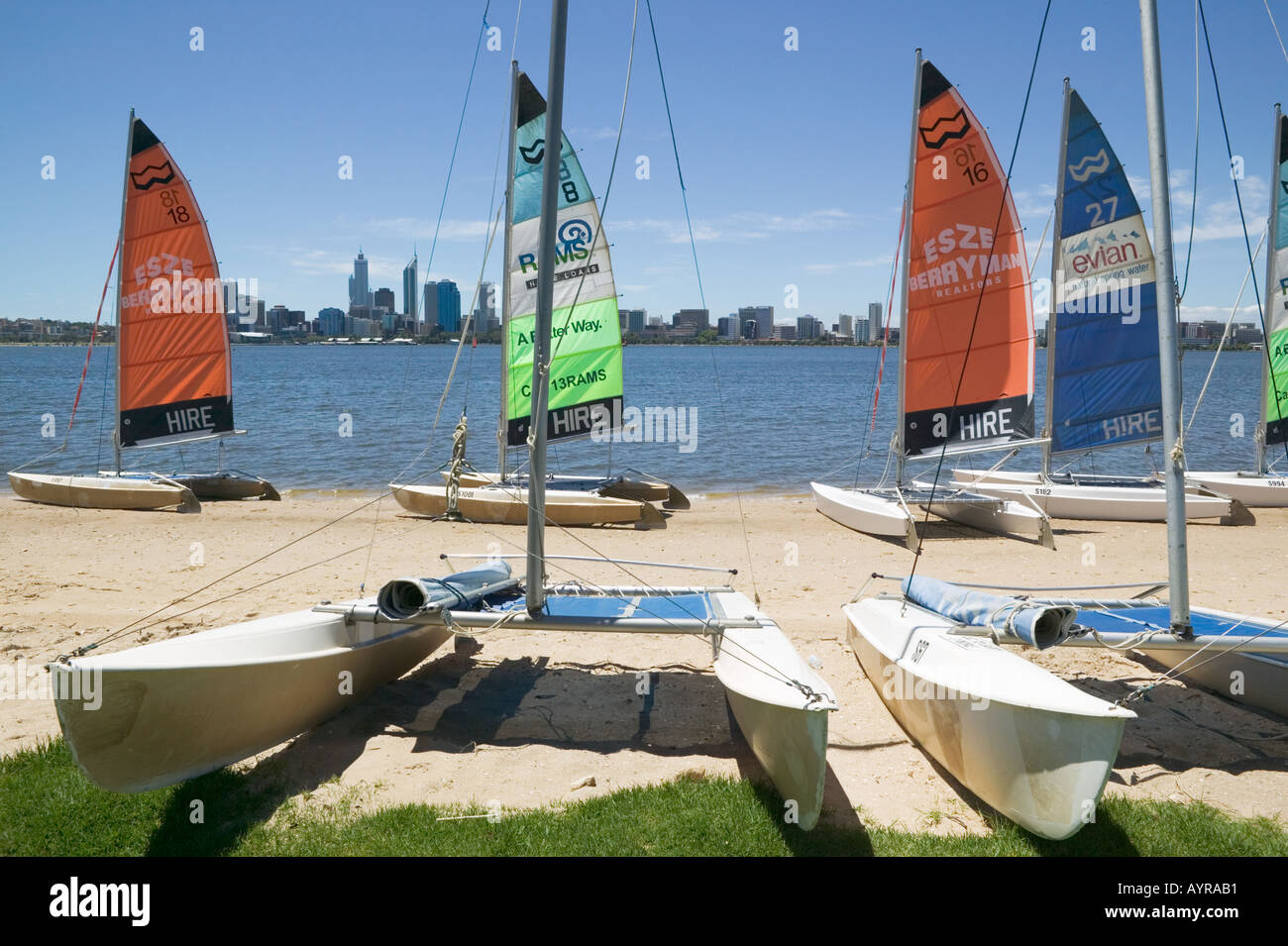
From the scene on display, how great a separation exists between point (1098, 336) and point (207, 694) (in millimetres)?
13888

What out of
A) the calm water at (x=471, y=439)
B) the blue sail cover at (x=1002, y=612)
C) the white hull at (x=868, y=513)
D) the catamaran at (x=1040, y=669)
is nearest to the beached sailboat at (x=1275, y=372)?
the white hull at (x=868, y=513)

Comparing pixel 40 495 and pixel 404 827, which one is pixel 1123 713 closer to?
pixel 404 827

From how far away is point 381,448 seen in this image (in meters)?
24.8

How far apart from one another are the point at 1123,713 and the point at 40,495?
16.3 m

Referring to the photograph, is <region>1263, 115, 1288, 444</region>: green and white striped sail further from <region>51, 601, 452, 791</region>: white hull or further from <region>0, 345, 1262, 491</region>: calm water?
<region>51, 601, 452, 791</region>: white hull

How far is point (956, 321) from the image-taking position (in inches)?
497

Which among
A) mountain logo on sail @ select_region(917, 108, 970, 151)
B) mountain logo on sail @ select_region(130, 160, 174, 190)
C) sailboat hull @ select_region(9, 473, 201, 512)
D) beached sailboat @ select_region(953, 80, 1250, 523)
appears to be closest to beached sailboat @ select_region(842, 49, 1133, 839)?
mountain logo on sail @ select_region(917, 108, 970, 151)

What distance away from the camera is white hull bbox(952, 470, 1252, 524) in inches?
559

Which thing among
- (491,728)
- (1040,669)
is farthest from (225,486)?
(1040,669)

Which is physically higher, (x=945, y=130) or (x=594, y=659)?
(x=945, y=130)

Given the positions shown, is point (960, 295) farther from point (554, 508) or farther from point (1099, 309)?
point (554, 508)

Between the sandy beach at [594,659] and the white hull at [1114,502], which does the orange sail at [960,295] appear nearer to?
the white hull at [1114,502]

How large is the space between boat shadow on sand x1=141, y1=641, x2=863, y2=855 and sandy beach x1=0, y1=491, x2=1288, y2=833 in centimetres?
2
